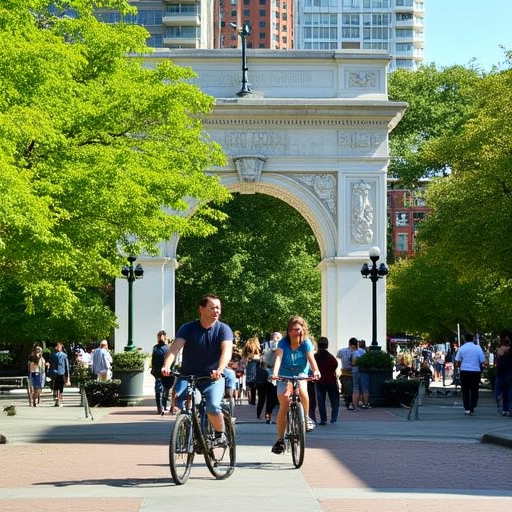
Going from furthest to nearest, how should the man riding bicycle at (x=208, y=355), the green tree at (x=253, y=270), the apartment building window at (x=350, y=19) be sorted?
the apartment building window at (x=350, y=19) → the green tree at (x=253, y=270) → the man riding bicycle at (x=208, y=355)

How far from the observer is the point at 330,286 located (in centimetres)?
4238

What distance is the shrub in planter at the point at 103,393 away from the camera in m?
31.5

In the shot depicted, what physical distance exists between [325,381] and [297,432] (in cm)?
1016

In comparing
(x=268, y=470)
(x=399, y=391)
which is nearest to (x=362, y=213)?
(x=399, y=391)

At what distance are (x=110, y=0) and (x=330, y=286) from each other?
15.9 metres

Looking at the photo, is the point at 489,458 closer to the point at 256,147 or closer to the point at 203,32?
the point at 256,147

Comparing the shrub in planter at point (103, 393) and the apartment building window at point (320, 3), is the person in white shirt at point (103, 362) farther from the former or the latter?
the apartment building window at point (320, 3)

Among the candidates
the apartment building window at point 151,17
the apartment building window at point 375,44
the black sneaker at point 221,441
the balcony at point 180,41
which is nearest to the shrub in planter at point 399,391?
the black sneaker at point 221,441

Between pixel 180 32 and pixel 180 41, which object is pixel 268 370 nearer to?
pixel 180 41

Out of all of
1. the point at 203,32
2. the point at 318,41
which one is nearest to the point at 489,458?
the point at 203,32

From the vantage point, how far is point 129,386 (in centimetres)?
3225

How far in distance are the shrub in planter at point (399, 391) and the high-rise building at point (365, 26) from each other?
158m

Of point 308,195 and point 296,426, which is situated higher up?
point 308,195

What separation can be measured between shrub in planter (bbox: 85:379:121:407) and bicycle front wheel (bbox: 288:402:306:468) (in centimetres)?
1708
